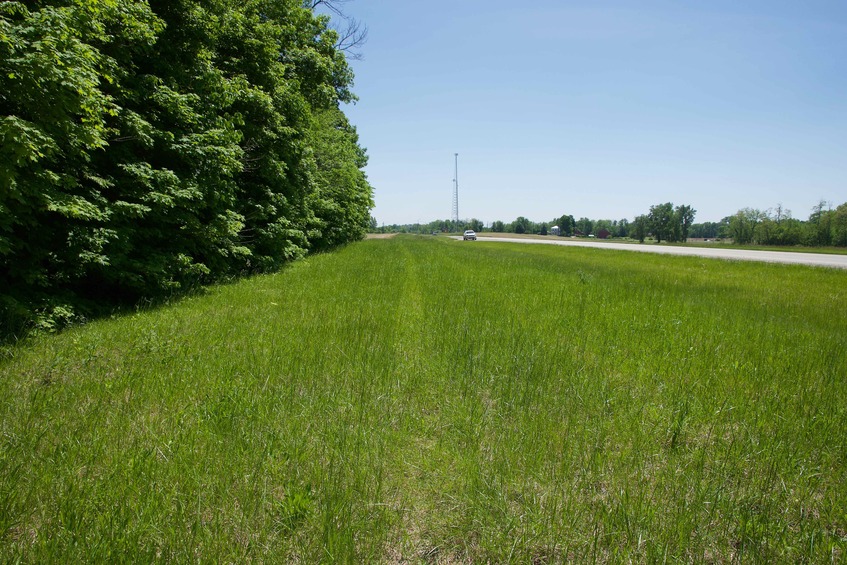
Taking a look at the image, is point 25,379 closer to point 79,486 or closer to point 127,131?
point 79,486

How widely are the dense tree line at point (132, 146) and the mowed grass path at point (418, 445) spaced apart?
5.00ft

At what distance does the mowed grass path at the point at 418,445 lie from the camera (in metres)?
2.35

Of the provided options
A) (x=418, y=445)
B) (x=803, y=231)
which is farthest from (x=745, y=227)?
(x=418, y=445)

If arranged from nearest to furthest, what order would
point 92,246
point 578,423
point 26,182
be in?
point 578,423, point 26,182, point 92,246

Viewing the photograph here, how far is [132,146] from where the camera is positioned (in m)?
8.12

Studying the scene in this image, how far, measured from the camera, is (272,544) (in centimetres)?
228

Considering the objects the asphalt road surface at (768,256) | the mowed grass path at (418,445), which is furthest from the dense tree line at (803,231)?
the mowed grass path at (418,445)

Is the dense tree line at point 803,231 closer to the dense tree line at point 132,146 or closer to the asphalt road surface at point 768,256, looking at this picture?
the asphalt road surface at point 768,256

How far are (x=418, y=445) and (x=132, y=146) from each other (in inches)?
346

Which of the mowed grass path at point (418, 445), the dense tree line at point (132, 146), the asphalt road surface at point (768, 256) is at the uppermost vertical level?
the dense tree line at point (132, 146)

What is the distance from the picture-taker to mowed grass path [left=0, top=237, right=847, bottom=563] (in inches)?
92.7

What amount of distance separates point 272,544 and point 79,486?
151 cm

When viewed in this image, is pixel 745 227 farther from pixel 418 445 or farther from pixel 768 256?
pixel 418 445

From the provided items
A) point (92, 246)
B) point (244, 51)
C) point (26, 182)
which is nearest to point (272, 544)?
point (26, 182)
